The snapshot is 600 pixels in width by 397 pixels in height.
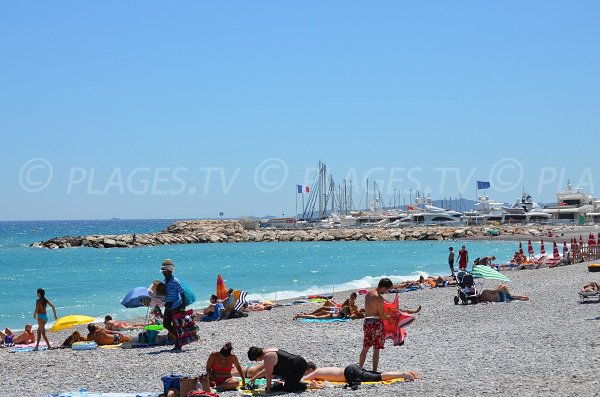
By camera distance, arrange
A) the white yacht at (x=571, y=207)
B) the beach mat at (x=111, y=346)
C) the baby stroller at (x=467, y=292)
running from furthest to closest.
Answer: the white yacht at (x=571, y=207), the baby stroller at (x=467, y=292), the beach mat at (x=111, y=346)

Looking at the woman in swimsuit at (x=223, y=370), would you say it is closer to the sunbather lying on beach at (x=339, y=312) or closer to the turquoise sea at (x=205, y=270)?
the sunbather lying on beach at (x=339, y=312)

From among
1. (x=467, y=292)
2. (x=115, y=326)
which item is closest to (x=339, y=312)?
(x=467, y=292)

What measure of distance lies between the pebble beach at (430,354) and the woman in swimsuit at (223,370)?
0.81 ft

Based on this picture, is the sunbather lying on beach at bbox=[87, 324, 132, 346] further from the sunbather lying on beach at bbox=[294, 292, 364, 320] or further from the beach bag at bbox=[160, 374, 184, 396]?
the beach bag at bbox=[160, 374, 184, 396]

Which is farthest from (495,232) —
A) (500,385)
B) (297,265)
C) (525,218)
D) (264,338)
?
(500,385)

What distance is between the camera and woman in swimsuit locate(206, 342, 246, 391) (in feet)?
33.4

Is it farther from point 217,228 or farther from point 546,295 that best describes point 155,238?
point 546,295

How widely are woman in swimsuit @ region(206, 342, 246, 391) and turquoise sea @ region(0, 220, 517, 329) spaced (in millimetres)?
13829

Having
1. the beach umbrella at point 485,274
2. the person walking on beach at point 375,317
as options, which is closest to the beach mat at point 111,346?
the person walking on beach at point 375,317

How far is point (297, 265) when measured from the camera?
172ft

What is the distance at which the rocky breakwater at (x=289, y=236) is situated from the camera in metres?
79.6

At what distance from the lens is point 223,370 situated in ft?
33.8

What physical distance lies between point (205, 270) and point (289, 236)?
134ft

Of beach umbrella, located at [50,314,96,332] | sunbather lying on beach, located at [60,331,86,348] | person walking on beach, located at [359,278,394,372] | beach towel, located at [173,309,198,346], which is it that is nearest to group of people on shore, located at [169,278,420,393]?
person walking on beach, located at [359,278,394,372]
